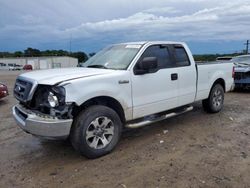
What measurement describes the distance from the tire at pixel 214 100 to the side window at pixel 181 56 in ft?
4.65

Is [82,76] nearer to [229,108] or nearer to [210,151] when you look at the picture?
[210,151]

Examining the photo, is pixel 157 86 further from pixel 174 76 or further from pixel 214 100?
pixel 214 100

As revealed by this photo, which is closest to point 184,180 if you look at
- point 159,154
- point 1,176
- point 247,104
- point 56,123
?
point 159,154

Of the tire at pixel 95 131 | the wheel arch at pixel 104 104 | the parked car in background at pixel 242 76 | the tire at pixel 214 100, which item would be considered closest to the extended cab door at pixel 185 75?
the tire at pixel 214 100

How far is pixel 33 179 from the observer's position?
3900 mm

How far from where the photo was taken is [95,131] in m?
4.50

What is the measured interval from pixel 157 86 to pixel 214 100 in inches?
104

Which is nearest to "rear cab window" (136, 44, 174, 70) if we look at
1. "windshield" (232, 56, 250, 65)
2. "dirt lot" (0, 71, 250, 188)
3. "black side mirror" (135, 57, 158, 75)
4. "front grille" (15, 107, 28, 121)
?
"black side mirror" (135, 57, 158, 75)

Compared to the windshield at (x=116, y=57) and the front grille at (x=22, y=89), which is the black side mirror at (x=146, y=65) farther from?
the front grille at (x=22, y=89)

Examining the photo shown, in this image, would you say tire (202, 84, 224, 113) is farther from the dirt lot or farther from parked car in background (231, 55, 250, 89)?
parked car in background (231, 55, 250, 89)

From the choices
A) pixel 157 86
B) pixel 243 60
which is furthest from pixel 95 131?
pixel 243 60

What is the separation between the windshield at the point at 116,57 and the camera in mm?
5180

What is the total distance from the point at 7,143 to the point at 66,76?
212cm

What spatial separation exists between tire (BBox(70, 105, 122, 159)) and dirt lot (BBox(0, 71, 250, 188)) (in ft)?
0.58
